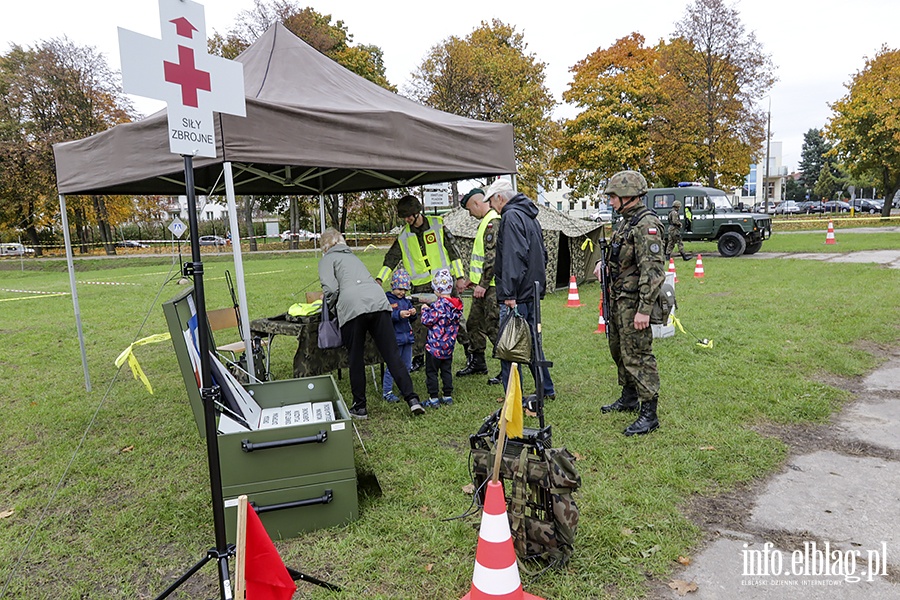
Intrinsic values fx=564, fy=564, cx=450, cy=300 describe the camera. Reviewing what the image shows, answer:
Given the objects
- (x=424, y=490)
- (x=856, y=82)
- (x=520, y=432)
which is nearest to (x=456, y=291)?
(x=424, y=490)

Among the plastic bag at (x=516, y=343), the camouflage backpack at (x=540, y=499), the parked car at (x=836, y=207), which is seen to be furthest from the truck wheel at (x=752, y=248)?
the parked car at (x=836, y=207)

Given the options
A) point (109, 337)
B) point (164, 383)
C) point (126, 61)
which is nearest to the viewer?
point (126, 61)

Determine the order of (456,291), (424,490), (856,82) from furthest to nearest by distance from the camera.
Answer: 1. (856,82)
2. (456,291)
3. (424,490)

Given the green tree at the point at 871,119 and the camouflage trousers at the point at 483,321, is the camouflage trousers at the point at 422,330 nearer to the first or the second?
the camouflage trousers at the point at 483,321

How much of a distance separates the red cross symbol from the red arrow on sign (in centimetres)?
6

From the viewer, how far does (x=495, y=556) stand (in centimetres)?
220

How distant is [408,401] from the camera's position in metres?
4.73

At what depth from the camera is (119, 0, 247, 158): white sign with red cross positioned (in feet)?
7.21

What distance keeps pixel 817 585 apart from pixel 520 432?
1479 mm

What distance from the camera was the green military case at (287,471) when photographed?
2.93 meters

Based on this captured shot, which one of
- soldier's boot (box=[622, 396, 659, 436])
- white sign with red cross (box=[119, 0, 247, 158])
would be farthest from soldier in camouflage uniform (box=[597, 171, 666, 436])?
white sign with red cross (box=[119, 0, 247, 158])

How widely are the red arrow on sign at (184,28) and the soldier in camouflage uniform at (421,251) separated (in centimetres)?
292

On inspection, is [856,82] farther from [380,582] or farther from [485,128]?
[380,582]

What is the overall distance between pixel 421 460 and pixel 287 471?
1.15 meters
